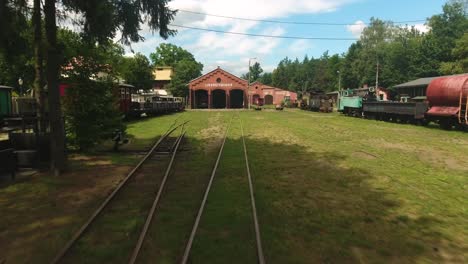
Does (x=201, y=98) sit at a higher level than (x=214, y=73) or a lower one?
lower

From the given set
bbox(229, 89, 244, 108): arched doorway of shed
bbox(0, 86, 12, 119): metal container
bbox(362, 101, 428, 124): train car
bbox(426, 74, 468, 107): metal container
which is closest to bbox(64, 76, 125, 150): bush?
bbox(0, 86, 12, 119): metal container

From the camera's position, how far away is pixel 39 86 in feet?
48.0

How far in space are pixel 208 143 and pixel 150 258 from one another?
11425 mm

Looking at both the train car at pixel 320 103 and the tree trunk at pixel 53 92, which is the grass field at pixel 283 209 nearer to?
the tree trunk at pixel 53 92

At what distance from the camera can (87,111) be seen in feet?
41.5

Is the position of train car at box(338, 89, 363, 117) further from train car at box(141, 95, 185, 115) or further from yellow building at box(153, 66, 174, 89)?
yellow building at box(153, 66, 174, 89)

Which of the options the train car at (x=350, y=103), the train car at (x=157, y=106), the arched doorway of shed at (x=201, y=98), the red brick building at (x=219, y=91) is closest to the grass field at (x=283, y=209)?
the train car at (x=157, y=106)

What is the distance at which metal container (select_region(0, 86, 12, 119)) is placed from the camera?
24.9 metres

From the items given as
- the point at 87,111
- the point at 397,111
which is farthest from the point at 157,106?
the point at 87,111

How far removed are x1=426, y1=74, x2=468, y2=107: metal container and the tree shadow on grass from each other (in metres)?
15.4

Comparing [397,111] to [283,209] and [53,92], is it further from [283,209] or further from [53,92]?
[53,92]

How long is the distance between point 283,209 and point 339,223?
110cm

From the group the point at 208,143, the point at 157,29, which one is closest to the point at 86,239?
the point at 157,29

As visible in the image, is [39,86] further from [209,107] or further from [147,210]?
[209,107]
